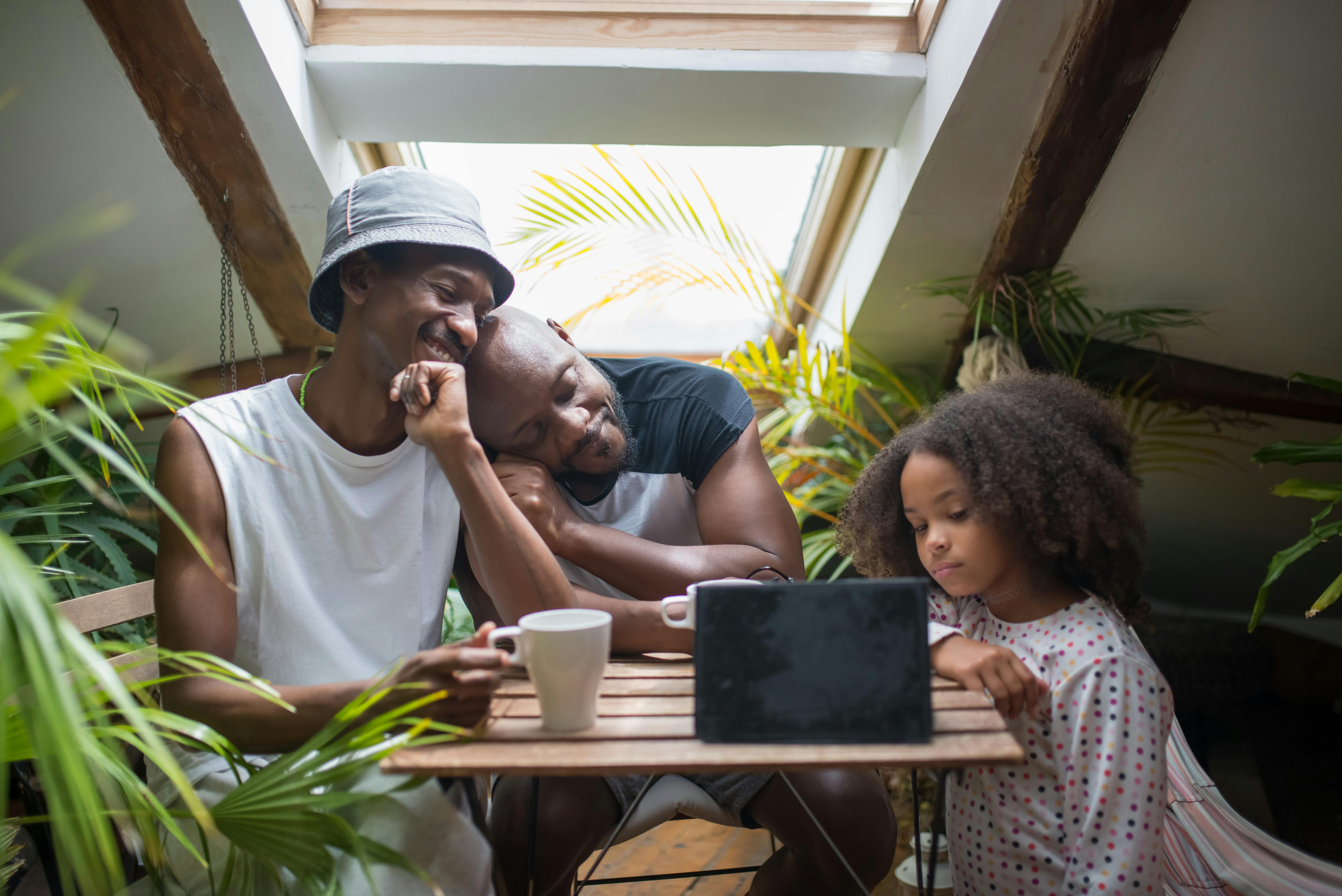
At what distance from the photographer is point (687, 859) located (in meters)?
2.16

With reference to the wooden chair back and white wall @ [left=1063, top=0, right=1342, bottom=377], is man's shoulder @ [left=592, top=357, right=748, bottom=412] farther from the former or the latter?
white wall @ [left=1063, top=0, right=1342, bottom=377]

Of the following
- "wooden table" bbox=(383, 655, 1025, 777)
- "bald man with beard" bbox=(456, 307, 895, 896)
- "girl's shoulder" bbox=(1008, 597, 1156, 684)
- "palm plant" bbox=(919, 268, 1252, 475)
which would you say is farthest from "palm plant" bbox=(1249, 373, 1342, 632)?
"wooden table" bbox=(383, 655, 1025, 777)

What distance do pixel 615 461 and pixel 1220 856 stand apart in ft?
3.93

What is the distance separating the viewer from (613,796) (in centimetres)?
130

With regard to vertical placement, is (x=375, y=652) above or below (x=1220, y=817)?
above

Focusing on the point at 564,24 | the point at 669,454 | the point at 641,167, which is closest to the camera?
the point at 669,454

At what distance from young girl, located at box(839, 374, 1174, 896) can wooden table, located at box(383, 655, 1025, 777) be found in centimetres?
16

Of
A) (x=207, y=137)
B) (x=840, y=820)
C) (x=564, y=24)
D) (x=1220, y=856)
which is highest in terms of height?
(x=564, y=24)

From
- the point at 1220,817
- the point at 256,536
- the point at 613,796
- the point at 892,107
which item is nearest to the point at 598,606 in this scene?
the point at 613,796

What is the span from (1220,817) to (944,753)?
1.07 meters

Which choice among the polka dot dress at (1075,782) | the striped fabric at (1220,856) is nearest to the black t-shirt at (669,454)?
the polka dot dress at (1075,782)

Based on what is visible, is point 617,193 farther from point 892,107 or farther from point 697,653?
point 697,653

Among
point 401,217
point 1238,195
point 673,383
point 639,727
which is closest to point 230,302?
point 401,217

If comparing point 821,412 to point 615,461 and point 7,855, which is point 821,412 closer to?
point 615,461
